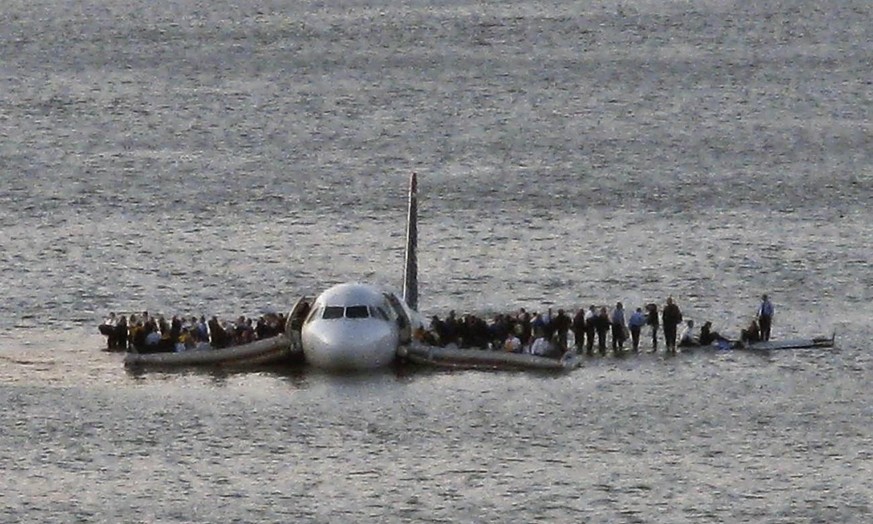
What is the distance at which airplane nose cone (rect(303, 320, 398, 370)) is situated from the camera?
7656 centimetres

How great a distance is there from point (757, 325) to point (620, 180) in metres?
43.1

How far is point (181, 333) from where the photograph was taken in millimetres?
80500

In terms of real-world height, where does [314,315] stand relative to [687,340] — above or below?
above

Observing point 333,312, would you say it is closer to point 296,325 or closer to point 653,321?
point 296,325

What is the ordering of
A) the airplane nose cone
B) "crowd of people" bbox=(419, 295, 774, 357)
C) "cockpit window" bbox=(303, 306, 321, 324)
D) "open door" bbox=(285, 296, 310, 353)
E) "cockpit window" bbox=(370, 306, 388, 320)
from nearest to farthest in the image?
the airplane nose cone
"cockpit window" bbox=(370, 306, 388, 320)
"cockpit window" bbox=(303, 306, 321, 324)
"open door" bbox=(285, 296, 310, 353)
"crowd of people" bbox=(419, 295, 774, 357)

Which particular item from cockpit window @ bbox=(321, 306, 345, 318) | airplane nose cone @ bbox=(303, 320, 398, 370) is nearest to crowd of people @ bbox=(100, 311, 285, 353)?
cockpit window @ bbox=(321, 306, 345, 318)

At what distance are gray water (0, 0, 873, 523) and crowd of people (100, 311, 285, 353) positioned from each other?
1.37 m

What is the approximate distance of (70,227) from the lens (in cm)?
11138

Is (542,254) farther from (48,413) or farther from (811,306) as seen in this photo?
(48,413)

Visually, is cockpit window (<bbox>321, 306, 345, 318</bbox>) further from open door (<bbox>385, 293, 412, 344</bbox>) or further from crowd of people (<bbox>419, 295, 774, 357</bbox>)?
crowd of people (<bbox>419, 295, 774, 357</bbox>)

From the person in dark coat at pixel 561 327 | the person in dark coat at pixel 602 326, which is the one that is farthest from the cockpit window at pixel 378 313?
the person in dark coat at pixel 602 326

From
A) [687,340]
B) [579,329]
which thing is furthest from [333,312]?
[687,340]

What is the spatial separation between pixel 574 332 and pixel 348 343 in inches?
340

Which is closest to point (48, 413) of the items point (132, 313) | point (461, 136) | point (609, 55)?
point (132, 313)
